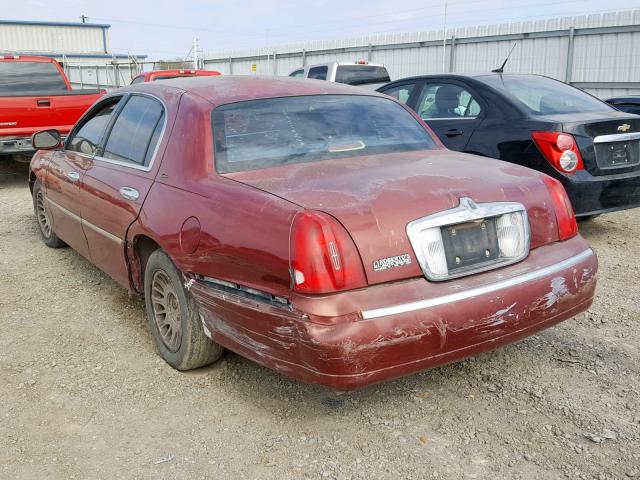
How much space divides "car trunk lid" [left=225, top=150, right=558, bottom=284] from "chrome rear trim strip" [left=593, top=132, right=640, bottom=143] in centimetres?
237

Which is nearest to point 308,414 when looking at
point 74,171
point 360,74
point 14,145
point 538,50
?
point 74,171

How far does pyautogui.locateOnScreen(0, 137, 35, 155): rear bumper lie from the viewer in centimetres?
875

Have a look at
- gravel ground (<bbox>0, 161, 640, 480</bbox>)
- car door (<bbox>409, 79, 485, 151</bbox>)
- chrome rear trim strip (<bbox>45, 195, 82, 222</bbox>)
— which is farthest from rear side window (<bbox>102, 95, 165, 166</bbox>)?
car door (<bbox>409, 79, 485, 151</bbox>)

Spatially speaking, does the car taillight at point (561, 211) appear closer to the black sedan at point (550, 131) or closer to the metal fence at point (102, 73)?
the black sedan at point (550, 131)

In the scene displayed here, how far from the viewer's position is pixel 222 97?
361 centimetres

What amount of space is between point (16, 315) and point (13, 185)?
6020 millimetres

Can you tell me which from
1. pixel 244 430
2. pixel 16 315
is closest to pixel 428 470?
pixel 244 430

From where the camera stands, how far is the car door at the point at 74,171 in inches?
179

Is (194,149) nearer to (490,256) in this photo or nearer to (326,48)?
(490,256)

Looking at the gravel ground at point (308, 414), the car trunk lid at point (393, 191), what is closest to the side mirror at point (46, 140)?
the gravel ground at point (308, 414)

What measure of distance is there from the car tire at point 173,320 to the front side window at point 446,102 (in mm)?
3746

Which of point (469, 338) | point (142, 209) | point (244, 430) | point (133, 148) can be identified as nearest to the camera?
point (469, 338)

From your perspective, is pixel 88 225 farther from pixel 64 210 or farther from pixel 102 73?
pixel 102 73

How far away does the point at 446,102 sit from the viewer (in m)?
6.59
